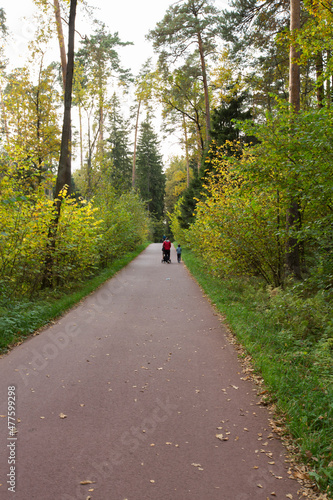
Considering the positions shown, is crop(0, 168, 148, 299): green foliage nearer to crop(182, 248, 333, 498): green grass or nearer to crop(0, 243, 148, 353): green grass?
crop(0, 243, 148, 353): green grass

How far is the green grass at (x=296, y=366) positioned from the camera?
329 centimetres

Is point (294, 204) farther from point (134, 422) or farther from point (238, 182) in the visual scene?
point (134, 422)

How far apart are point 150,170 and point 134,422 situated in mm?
55113

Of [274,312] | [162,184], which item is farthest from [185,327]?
[162,184]

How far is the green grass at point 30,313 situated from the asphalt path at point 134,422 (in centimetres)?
33

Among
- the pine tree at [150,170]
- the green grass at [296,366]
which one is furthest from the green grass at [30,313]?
the pine tree at [150,170]

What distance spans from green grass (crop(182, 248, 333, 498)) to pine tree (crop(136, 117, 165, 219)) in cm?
4742

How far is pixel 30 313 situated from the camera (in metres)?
7.38

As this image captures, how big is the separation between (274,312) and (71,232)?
19.8 feet

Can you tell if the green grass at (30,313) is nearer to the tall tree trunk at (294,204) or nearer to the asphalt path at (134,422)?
the asphalt path at (134,422)

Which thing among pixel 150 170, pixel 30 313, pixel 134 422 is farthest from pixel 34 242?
pixel 150 170

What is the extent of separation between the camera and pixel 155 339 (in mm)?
6730

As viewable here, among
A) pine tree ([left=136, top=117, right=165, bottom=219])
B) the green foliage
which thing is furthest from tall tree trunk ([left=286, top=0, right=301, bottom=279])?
pine tree ([left=136, top=117, right=165, bottom=219])

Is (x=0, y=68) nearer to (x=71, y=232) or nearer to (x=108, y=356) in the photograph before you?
(x=71, y=232)
